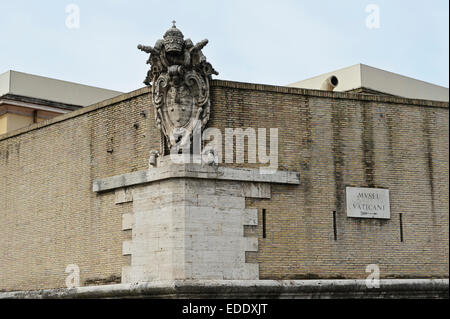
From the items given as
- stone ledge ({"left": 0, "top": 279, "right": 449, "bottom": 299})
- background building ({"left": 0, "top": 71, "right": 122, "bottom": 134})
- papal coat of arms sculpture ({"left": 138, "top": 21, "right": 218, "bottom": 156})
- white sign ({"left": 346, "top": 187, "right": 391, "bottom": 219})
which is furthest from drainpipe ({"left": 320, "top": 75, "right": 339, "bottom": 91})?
background building ({"left": 0, "top": 71, "right": 122, "bottom": 134})

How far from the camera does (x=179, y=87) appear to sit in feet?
60.0

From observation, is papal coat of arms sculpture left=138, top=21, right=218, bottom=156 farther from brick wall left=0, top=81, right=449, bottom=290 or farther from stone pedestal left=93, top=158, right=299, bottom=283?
stone pedestal left=93, top=158, right=299, bottom=283

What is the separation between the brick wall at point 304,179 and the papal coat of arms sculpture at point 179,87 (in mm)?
311

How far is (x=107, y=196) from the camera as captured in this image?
1941 centimetres

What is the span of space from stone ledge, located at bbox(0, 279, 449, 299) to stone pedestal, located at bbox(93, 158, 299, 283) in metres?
0.21

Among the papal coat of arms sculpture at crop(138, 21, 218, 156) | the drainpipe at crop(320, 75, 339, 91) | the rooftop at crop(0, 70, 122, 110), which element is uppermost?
the rooftop at crop(0, 70, 122, 110)

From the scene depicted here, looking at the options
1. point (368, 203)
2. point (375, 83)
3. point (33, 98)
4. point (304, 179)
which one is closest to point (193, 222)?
point (304, 179)

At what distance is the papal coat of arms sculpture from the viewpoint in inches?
715

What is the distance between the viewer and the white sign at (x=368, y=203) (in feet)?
62.6

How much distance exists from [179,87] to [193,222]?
2661 millimetres

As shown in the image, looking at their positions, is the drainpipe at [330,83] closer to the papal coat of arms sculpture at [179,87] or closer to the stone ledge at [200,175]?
the stone ledge at [200,175]

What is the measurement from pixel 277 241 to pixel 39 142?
6.59 m
